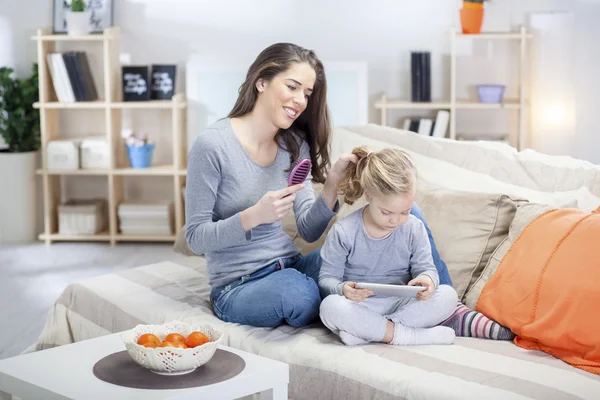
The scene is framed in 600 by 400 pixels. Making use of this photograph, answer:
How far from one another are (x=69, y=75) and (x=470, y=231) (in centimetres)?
339

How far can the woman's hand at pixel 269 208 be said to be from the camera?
7.11 ft

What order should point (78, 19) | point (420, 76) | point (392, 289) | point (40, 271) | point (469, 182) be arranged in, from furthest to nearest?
1. point (78, 19)
2. point (420, 76)
3. point (40, 271)
4. point (469, 182)
5. point (392, 289)

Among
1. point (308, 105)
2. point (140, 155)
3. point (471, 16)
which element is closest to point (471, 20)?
point (471, 16)

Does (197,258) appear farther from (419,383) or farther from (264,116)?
(419,383)

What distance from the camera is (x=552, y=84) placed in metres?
4.92

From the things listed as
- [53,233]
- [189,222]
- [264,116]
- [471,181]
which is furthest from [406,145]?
[53,233]

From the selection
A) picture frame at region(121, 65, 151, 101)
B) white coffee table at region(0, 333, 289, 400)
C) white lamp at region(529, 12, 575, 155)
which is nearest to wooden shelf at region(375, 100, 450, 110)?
white lamp at region(529, 12, 575, 155)

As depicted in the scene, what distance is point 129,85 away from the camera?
517 centimetres

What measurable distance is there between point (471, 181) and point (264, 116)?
30.4 inches

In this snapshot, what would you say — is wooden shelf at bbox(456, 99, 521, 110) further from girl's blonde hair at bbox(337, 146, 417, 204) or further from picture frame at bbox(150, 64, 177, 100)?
girl's blonde hair at bbox(337, 146, 417, 204)

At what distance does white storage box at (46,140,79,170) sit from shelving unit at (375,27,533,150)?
1830mm

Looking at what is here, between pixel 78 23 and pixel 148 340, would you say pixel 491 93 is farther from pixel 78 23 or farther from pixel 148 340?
→ pixel 148 340

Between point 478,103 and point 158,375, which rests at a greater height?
point 478,103

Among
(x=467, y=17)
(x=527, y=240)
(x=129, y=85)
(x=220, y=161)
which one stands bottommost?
(x=527, y=240)
